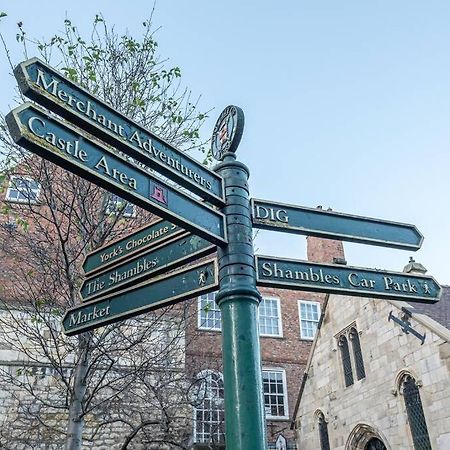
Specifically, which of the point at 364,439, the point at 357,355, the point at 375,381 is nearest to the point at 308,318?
the point at 357,355

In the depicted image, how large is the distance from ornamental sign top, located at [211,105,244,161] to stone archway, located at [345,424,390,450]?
37.8 feet

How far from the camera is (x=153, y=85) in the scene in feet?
27.3

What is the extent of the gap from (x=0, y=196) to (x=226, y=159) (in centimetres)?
1467

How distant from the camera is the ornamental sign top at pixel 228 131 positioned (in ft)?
11.4

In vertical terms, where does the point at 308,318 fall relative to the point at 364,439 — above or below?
above

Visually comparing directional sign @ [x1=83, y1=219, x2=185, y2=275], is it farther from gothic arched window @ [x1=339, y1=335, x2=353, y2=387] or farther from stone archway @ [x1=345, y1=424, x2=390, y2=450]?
gothic arched window @ [x1=339, y1=335, x2=353, y2=387]

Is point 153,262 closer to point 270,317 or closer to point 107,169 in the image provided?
point 107,169

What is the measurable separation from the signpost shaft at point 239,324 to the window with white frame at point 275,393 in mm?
16698

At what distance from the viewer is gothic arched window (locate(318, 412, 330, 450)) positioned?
15188 millimetres

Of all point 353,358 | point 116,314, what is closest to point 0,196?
point 353,358

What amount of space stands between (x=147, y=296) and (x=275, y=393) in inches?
672

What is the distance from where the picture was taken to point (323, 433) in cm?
1541

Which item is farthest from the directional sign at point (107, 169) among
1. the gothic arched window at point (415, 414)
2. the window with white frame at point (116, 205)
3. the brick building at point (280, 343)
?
the brick building at point (280, 343)

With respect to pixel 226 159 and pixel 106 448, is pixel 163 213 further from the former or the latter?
pixel 106 448
